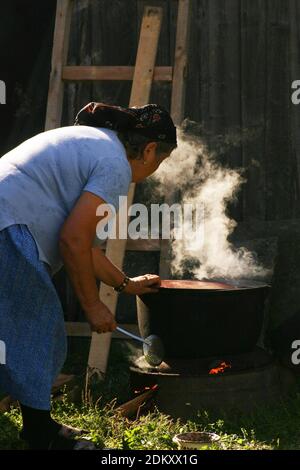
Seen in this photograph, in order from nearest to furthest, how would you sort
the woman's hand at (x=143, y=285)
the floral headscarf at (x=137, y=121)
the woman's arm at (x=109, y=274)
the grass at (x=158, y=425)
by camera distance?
1. the floral headscarf at (x=137, y=121)
2. the woman's arm at (x=109, y=274)
3. the grass at (x=158, y=425)
4. the woman's hand at (x=143, y=285)

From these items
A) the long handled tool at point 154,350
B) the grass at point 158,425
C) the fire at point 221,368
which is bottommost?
the grass at point 158,425

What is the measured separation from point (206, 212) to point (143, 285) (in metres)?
1.76

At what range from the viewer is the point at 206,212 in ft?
21.4

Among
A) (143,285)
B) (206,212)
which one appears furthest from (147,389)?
(206,212)

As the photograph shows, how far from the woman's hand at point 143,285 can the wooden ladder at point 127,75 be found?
99 centimetres

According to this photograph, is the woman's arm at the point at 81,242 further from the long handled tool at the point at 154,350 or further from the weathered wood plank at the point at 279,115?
the weathered wood plank at the point at 279,115

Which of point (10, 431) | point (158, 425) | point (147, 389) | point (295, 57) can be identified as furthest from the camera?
point (295, 57)

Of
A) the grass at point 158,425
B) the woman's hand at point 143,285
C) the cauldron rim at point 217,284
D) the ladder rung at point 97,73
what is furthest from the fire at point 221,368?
the ladder rung at point 97,73

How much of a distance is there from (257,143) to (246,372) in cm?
234

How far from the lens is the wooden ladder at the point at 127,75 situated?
6027 mm

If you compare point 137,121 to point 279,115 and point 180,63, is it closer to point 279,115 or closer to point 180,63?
point 180,63

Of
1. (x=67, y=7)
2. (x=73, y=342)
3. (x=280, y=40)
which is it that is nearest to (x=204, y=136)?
(x=280, y=40)

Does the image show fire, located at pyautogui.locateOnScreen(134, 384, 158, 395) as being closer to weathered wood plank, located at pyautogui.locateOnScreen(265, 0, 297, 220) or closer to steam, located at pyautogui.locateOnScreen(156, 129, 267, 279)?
steam, located at pyautogui.locateOnScreen(156, 129, 267, 279)

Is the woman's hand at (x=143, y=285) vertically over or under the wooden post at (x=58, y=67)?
under
